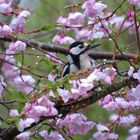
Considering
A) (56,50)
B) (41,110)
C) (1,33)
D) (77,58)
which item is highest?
(56,50)

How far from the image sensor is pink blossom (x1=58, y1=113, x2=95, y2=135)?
2.49m

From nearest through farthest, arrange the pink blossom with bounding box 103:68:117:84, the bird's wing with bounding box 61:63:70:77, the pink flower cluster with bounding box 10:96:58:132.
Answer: the pink flower cluster with bounding box 10:96:58:132
the pink blossom with bounding box 103:68:117:84
the bird's wing with bounding box 61:63:70:77

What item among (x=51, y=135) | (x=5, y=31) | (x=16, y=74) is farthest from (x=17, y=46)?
(x=16, y=74)

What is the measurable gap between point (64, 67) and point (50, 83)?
2.61 feet

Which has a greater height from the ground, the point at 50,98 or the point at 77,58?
the point at 77,58

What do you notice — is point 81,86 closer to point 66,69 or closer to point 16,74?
point 66,69

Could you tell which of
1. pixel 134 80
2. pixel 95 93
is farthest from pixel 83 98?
pixel 134 80

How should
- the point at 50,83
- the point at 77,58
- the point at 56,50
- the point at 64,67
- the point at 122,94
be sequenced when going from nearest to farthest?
the point at 50,83
the point at 122,94
the point at 64,67
the point at 77,58
the point at 56,50

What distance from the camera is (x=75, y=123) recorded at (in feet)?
8.30

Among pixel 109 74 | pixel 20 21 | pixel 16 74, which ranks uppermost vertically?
pixel 16 74

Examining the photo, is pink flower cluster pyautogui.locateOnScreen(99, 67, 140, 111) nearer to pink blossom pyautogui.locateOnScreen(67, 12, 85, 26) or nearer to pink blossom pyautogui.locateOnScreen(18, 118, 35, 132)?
pink blossom pyautogui.locateOnScreen(18, 118, 35, 132)

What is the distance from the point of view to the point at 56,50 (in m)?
3.79

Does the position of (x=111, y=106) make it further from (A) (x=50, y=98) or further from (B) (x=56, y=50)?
(B) (x=56, y=50)

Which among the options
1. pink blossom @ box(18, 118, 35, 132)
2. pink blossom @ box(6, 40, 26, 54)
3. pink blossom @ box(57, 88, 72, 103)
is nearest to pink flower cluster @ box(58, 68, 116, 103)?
pink blossom @ box(57, 88, 72, 103)
